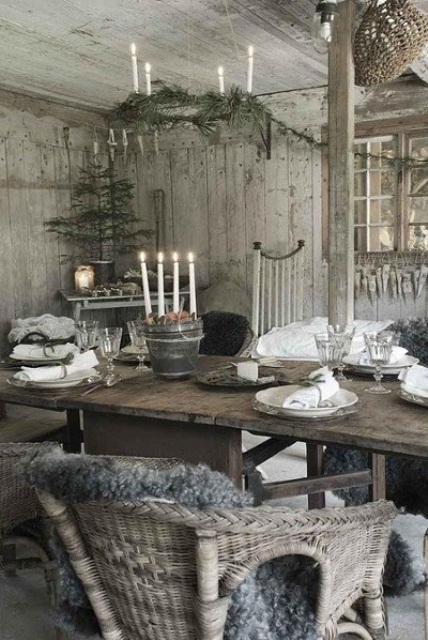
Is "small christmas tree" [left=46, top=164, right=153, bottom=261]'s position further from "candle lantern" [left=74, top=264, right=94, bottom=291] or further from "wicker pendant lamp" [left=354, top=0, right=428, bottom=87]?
"wicker pendant lamp" [left=354, top=0, right=428, bottom=87]

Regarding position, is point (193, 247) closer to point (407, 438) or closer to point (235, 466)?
point (235, 466)

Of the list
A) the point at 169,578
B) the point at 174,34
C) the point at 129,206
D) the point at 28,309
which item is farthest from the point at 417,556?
the point at 129,206

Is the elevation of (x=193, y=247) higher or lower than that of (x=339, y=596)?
higher

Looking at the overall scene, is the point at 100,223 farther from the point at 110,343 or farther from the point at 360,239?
the point at 110,343

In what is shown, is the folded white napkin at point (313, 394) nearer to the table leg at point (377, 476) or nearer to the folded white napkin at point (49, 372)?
the table leg at point (377, 476)

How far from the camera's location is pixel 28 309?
5344 mm

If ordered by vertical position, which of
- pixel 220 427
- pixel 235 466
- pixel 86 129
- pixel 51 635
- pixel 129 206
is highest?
pixel 86 129

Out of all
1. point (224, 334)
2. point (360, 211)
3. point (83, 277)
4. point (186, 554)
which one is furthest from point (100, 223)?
point (186, 554)

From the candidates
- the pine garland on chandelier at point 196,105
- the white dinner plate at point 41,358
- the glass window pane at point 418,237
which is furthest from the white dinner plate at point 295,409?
the glass window pane at point 418,237

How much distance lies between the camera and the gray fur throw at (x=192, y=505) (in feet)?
3.40

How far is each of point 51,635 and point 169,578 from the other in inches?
40.7

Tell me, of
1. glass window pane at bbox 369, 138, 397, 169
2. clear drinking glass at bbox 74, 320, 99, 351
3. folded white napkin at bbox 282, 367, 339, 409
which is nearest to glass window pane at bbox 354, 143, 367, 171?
glass window pane at bbox 369, 138, 397, 169

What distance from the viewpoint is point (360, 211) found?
5000 millimetres

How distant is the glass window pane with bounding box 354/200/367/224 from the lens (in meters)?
4.98
